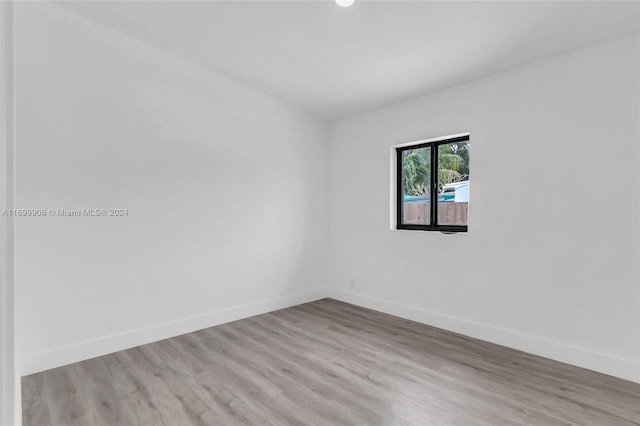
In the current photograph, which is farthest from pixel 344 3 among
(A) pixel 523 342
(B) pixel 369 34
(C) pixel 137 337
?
(C) pixel 137 337

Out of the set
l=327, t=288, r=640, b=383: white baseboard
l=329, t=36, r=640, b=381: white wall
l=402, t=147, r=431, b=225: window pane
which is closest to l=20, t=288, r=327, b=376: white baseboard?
l=327, t=288, r=640, b=383: white baseboard

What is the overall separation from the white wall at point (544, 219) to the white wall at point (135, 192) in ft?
5.91

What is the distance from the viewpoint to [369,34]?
281cm

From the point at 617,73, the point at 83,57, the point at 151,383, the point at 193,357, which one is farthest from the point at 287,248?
the point at 617,73

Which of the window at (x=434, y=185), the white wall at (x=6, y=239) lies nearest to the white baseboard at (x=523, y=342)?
the window at (x=434, y=185)

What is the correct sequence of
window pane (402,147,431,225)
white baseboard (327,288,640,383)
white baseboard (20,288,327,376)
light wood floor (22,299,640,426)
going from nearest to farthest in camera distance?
light wood floor (22,299,640,426) < white baseboard (327,288,640,383) < white baseboard (20,288,327,376) < window pane (402,147,431,225)

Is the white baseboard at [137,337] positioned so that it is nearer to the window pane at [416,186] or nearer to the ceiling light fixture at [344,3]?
the window pane at [416,186]

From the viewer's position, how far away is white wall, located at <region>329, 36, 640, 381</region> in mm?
2576

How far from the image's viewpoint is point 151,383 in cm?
247

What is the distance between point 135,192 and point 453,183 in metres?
3.36

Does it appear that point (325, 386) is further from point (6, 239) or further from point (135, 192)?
point (135, 192)

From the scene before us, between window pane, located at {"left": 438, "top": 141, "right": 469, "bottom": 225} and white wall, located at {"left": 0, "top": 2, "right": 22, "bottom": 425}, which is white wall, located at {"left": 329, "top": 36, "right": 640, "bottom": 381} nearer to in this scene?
window pane, located at {"left": 438, "top": 141, "right": 469, "bottom": 225}

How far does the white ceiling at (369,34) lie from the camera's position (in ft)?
8.02

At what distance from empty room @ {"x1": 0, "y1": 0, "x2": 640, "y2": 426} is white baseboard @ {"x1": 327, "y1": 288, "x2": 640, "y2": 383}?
2cm
